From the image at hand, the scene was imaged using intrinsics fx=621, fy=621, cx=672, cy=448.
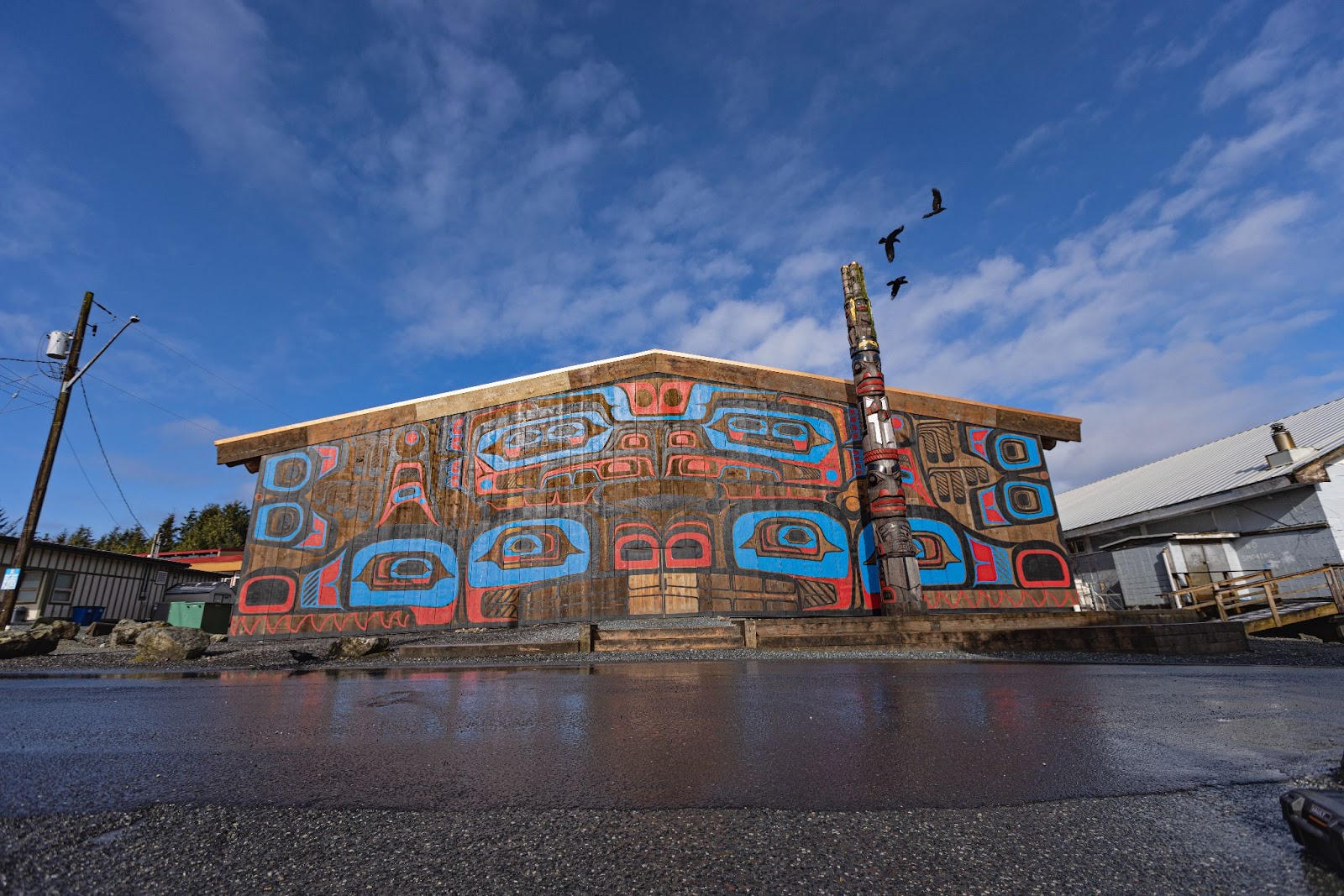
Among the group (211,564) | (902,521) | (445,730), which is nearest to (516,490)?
(902,521)

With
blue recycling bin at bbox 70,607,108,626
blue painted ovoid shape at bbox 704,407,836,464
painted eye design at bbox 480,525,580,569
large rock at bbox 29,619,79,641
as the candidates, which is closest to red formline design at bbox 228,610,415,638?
painted eye design at bbox 480,525,580,569

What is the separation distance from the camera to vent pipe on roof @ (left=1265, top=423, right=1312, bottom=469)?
710 inches

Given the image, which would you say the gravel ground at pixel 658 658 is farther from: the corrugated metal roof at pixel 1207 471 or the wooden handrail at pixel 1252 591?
the corrugated metal roof at pixel 1207 471

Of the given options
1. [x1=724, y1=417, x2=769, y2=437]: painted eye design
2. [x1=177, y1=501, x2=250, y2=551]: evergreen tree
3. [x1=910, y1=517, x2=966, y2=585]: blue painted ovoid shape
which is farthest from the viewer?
[x1=177, y1=501, x2=250, y2=551]: evergreen tree

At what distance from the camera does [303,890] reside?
1593 mm

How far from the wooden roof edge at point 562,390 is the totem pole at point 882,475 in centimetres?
217

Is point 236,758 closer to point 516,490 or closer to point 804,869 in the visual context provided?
point 804,869

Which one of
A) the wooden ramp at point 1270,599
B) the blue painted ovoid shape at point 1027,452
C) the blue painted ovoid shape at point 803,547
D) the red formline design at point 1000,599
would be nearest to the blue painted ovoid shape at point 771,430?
the blue painted ovoid shape at point 803,547

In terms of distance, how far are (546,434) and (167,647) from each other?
29.9 ft

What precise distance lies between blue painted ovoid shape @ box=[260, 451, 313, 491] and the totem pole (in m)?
15.8

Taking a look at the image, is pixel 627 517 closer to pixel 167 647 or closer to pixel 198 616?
pixel 167 647

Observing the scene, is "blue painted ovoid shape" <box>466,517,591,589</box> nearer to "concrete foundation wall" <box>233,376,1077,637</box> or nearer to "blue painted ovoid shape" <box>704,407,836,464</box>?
"concrete foundation wall" <box>233,376,1077,637</box>

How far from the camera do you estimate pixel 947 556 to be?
671 inches

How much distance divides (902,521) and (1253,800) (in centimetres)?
1260
